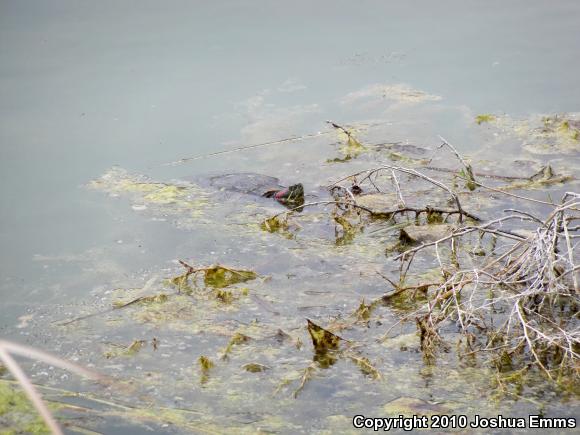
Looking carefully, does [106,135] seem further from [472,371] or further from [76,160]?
[472,371]

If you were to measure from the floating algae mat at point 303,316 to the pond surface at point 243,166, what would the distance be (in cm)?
1

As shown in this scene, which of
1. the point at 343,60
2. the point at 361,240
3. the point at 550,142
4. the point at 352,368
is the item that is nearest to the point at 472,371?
the point at 352,368

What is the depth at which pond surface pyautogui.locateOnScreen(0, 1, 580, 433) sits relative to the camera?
2738mm

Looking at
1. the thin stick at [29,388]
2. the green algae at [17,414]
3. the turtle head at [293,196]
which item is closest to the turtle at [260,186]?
the turtle head at [293,196]

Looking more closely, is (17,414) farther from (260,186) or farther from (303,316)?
(260,186)

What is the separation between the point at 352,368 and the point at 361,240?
3.67 ft

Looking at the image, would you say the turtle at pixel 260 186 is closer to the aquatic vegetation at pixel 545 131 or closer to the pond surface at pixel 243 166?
the pond surface at pixel 243 166

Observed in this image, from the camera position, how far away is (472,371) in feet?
8.87

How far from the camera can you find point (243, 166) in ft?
15.5

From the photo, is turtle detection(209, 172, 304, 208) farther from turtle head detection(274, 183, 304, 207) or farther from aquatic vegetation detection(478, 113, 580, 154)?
aquatic vegetation detection(478, 113, 580, 154)

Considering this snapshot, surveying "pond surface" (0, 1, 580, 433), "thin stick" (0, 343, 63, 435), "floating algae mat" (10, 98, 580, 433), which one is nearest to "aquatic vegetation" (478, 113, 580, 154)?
"pond surface" (0, 1, 580, 433)

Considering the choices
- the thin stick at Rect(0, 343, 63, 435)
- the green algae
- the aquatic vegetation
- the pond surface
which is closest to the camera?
the thin stick at Rect(0, 343, 63, 435)

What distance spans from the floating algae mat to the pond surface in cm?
1

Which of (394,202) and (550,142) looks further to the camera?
(550,142)
